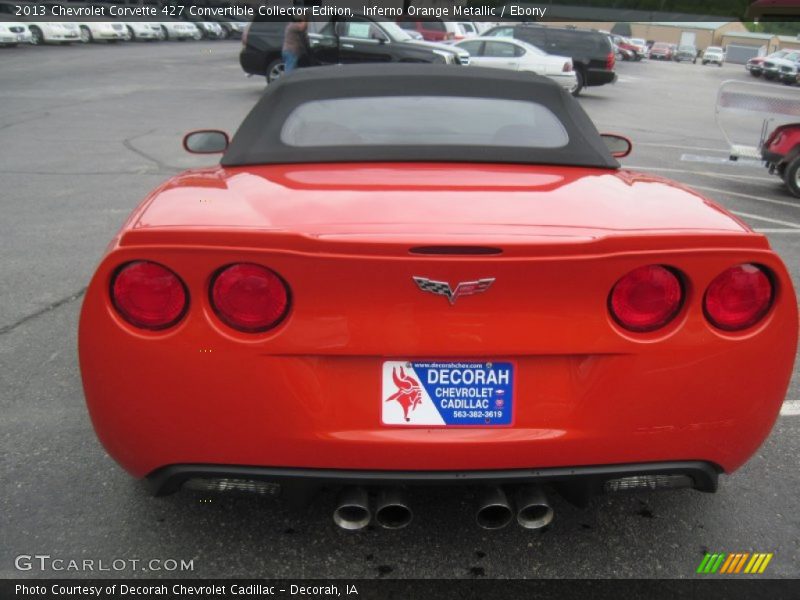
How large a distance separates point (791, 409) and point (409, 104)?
2.28m

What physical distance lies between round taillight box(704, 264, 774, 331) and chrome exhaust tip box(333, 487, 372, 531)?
3.60 feet

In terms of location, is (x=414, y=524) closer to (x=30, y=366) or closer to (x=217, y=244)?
(x=217, y=244)

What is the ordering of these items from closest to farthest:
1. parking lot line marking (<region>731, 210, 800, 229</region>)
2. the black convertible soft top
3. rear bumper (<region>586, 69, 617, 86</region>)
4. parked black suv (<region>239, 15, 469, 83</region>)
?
the black convertible soft top → parking lot line marking (<region>731, 210, 800, 229</region>) → parked black suv (<region>239, 15, 469, 83</region>) → rear bumper (<region>586, 69, 617, 86</region>)

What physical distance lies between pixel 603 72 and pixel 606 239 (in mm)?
21149

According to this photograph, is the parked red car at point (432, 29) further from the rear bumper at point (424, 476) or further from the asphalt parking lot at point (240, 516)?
the rear bumper at point (424, 476)

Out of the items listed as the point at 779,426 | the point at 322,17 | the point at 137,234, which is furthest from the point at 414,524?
the point at 322,17

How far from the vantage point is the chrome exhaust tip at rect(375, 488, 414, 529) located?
2035mm

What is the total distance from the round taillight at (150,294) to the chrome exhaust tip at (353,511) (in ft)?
2.29

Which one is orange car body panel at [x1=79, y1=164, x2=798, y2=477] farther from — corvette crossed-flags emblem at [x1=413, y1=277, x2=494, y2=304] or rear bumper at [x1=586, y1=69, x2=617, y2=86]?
rear bumper at [x1=586, y1=69, x2=617, y2=86]

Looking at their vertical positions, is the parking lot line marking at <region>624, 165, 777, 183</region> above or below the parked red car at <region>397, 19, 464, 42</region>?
below

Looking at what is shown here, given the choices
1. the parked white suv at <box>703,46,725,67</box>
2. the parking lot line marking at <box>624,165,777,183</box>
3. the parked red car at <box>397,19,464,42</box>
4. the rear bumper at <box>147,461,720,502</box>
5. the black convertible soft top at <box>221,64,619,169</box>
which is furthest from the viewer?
the parked white suv at <box>703,46,725,67</box>

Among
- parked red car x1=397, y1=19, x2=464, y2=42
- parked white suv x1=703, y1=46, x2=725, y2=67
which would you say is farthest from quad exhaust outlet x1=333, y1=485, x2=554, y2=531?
parked white suv x1=703, y1=46, x2=725, y2=67

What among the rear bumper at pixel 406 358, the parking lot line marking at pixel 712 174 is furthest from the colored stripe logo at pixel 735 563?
the parking lot line marking at pixel 712 174

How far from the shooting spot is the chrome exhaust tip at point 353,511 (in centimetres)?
206
